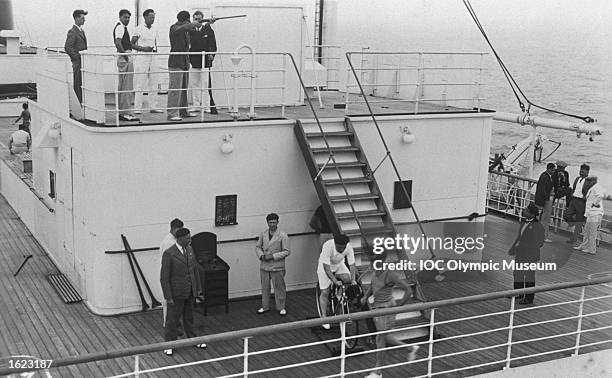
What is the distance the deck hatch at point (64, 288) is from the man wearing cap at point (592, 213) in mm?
8147

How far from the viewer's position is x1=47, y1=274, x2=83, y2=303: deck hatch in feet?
31.7

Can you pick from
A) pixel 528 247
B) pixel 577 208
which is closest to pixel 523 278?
pixel 528 247

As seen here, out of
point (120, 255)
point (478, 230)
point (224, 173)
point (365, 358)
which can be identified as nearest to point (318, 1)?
point (478, 230)

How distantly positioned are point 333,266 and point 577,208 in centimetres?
662

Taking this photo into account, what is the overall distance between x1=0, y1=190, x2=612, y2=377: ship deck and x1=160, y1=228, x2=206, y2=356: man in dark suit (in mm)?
385

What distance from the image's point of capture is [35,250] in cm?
1200

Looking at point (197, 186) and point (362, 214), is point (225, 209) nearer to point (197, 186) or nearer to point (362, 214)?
point (197, 186)

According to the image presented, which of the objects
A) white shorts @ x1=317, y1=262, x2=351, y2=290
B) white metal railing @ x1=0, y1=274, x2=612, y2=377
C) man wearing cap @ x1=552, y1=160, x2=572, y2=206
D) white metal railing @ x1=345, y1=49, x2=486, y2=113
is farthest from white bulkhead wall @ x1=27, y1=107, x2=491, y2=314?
man wearing cap @ x1=552, y1=160, x2=572, y2=206

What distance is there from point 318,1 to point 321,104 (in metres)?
6.23

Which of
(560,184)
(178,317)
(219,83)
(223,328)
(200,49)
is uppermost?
(200,49)

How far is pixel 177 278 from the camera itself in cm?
791

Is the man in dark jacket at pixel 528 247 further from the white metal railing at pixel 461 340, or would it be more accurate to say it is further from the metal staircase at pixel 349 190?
the metal staircase at pixel 349 190

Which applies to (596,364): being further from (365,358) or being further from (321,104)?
(321,104)

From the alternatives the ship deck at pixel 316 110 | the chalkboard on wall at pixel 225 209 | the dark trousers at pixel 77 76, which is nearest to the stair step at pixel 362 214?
the chalkboard on wall at pixel 225 209
